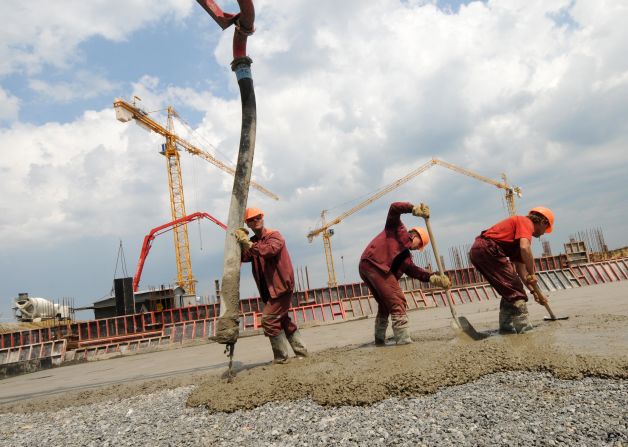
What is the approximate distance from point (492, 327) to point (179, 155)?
129ft

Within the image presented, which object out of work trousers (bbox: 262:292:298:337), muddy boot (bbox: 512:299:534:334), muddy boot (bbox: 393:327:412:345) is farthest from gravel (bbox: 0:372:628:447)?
muddy boot (bbox: 393:327:412:345)

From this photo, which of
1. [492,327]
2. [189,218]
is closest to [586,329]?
[492,327]

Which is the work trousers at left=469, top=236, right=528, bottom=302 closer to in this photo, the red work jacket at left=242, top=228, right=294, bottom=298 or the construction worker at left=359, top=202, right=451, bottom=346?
the construction worker at left=359, top=202, right=451, bottom=346

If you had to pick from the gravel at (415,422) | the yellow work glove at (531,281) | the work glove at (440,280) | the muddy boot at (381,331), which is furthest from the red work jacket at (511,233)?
the gravel at (415,422)

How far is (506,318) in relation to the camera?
472 cm

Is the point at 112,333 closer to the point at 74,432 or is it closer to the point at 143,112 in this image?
the point at 74,432

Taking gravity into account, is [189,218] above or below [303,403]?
above

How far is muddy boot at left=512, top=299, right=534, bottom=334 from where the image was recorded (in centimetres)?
452

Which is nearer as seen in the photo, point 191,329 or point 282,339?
point 282,339

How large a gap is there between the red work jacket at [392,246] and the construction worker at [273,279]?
3.59 ft

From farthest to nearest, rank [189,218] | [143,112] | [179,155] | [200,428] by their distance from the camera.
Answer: [179,155]
[143,112]
[189,218]
[200,428]

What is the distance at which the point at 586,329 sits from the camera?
4.17m

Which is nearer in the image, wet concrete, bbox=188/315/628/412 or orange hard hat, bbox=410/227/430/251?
wet concrete, bbox=188/315/628/412

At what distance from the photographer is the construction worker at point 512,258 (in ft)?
14.9
